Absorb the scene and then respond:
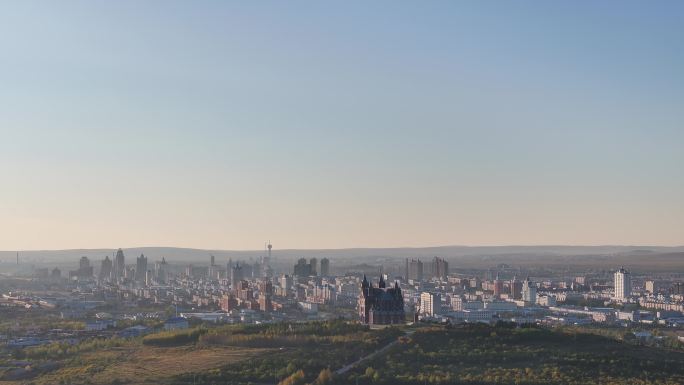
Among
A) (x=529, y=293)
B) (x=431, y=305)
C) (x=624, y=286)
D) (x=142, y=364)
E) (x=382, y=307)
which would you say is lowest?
(x=142, y=364)

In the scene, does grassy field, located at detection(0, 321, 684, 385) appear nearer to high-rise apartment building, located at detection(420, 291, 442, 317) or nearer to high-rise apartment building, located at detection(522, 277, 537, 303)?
high-rise apartment building, located at detection(420, 291, 442, 317)

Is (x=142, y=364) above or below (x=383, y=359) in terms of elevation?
below

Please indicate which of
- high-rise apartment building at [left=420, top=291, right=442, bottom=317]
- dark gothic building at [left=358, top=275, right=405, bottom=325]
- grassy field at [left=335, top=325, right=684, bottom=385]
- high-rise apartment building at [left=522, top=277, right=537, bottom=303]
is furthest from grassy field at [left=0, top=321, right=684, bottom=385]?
high-rise apartment building at [left=522, top=277, right=537, bottom=303]

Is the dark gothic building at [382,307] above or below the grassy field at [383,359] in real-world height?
above

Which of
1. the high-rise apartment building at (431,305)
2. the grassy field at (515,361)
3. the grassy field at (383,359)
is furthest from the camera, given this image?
the high-rise apartment building at (431,305)

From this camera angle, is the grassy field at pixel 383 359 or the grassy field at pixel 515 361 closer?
the grassy field at pixel 515 361

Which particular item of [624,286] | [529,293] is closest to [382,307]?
[529,293]

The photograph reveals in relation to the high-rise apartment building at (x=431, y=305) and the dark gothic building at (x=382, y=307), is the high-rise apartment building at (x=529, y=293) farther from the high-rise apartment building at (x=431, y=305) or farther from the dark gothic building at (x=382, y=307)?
the dark gothic building at (x=382, y=307)

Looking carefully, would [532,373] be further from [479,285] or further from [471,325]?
[479,285]

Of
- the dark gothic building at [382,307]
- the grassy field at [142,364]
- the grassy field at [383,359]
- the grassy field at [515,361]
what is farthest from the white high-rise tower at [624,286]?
the grassy field at [142,364]

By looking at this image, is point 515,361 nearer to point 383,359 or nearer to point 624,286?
point 383,359
